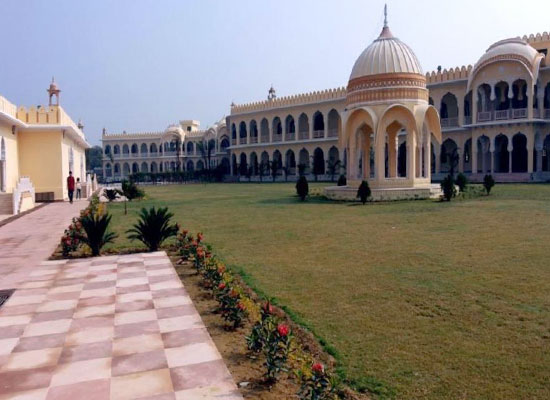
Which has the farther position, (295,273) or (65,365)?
(295,273)

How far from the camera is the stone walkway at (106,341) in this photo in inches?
127

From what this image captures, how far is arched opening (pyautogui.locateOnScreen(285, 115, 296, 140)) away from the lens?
140 ft

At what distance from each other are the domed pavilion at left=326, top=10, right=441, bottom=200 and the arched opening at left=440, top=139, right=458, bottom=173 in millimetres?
12799

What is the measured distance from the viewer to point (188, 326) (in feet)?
14.4

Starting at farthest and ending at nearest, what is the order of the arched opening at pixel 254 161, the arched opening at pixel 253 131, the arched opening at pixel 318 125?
the arched opening at pixel 254 161 → the arched opening at pixel 253 131 → the arched opening at pixel 318 125

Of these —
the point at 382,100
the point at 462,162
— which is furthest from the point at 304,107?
the point at 382,100

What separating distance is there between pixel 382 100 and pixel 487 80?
518 inches

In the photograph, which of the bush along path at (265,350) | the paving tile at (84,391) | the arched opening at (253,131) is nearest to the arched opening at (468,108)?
the arched opening at (253,131)

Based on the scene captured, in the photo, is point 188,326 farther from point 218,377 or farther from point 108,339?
point 218,377

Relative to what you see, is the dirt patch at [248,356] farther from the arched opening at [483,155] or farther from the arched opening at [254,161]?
the arched opening at [254,161]

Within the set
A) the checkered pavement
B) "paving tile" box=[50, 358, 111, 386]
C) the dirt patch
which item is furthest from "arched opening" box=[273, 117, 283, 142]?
"paving tile" box=[50, 358, 111, 386]

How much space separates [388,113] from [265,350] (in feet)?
53.7

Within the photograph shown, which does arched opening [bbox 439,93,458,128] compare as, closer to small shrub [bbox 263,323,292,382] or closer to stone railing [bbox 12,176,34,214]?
stone railing [bbox 12,176,34,214]

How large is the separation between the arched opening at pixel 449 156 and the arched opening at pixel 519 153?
11.5 ft
